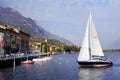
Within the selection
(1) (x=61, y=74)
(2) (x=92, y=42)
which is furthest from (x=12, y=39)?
(1) (x=61, y=74)

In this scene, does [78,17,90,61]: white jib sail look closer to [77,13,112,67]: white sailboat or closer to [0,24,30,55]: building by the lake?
[77,13,112,67]: white sailboat

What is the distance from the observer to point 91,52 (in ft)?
302

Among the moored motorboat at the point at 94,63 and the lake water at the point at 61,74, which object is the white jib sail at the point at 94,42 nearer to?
the moored motorboat at the point at 94,63

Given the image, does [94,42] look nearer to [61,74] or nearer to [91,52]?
[91,52]

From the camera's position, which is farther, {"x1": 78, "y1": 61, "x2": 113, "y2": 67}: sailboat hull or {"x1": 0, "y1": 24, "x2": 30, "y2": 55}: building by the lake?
{"x1": 0, "y1": 24, "x2": 30, "y2": 55}: building by the lake

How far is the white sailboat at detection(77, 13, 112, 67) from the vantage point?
87.9m

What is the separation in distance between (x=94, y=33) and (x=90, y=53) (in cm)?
659

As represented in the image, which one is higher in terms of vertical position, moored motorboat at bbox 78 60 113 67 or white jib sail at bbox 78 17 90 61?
white jib sail at bbox 78 17 90 61

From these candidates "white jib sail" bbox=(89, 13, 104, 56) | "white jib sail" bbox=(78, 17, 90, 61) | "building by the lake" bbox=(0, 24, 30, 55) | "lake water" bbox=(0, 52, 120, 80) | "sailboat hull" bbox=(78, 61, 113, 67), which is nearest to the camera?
"lake water" bbox=(0, 52, 120, 80)

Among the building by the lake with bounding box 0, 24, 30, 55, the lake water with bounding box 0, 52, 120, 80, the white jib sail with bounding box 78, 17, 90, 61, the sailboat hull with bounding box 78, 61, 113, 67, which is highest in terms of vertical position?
the building by the lake with bounding box 0, 24, 30, 55

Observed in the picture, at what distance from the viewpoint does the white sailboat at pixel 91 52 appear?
87.9m

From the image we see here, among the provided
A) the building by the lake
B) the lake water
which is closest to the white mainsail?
the lake water

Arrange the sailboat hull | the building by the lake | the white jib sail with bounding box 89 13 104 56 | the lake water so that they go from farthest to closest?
the building by the lake, the white jib sail with bounding box 89 13 104 56, the sailboat hull, the lake water

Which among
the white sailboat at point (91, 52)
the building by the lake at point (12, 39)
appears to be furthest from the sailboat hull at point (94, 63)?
the building by the lake at point (12, 39)
